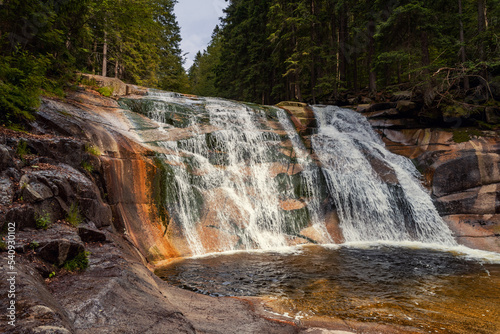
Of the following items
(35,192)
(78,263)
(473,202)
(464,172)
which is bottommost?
(78,263)

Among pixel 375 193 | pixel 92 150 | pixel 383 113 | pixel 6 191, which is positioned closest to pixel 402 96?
pixel 383 113

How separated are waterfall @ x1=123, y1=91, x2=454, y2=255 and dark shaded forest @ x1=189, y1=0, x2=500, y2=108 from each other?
534cm

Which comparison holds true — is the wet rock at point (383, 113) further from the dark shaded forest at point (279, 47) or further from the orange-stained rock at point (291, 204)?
the orange-stained rock at point (291, 204)

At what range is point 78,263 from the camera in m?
4.02

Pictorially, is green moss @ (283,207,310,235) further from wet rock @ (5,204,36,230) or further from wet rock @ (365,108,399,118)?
wet rock @ (365,108,399,118)

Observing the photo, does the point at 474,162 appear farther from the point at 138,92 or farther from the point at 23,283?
the point at 138,92

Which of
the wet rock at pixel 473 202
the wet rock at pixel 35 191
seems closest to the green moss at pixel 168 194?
the wet rock at pixel 35 191

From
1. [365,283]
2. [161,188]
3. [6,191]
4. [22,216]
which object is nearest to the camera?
[22,216]

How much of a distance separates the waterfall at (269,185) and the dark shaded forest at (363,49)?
5.34 meters

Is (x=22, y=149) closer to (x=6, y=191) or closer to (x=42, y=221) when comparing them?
(x=6, y=191)

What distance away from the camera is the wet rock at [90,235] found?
16.9 feet

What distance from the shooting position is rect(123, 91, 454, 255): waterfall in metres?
9.50

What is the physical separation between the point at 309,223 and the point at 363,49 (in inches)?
711

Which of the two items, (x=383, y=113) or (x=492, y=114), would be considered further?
(x=383, y=113)
